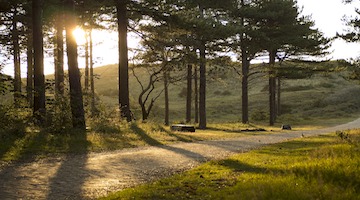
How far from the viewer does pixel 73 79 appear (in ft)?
53.7

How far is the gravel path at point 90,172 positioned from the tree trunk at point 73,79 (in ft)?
14.2

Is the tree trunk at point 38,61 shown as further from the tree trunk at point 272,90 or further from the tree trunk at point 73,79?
the tree trunk at point 272,90

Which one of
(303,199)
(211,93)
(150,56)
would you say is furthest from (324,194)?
(211,93)

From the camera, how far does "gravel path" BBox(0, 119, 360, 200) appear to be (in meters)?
6.45

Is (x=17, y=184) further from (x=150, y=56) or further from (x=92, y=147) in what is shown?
(x=150, y=56)

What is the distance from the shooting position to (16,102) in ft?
52.5

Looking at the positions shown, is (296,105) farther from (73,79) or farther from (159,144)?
(73,79)

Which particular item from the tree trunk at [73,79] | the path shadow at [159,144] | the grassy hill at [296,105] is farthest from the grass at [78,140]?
the grassy hill at [296,105]

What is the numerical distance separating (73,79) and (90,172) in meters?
8.79

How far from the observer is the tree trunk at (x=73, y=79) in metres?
15.8

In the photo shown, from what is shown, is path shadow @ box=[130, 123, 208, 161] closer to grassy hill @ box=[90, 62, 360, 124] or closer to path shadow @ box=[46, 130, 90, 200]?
path shadow @ box=[46, 130, 90, 200]

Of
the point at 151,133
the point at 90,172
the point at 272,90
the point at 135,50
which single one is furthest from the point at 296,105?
the point at 90,172

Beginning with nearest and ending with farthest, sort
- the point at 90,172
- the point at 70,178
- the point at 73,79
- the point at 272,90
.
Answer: the point at 70,178
the point at 90,172
the point at 73,79
the point at 272,90

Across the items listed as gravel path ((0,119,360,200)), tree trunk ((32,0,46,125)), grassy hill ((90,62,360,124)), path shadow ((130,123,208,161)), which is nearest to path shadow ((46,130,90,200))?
gravel path ((0,119,360,200))
